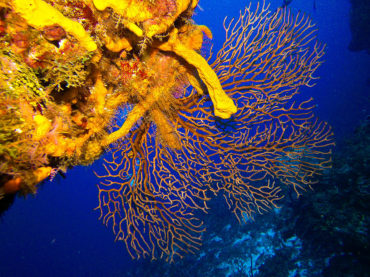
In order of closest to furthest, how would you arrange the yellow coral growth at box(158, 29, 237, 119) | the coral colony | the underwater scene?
the coral colony
the underwater scene
the yellow coral growth at box(158, 29, 237, 119)

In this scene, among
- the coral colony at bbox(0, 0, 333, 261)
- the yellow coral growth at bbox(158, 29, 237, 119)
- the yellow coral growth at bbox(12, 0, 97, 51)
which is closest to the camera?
the yellow coral growth at bbox(12, 0, 97, 51)

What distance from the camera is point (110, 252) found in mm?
32281

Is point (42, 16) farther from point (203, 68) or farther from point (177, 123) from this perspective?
point (177, 123)

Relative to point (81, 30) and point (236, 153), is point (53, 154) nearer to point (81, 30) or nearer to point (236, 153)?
point (81, 30)

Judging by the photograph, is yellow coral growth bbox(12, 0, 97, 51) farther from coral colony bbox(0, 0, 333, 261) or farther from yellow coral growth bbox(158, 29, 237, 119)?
yellow coral growth bbox(158, 29, 237, 119)

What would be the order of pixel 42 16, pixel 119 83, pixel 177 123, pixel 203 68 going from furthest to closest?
pixel 177 123
pixel 119 83
pixel 203 68
pixel 42 16

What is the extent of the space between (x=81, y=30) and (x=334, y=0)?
17176cm

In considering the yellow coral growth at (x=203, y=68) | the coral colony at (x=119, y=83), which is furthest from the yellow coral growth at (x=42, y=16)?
the yellow coral growth at (x=203, y=68)

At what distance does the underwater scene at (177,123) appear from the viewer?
1.82m

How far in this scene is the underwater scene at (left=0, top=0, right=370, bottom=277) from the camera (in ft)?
5.96

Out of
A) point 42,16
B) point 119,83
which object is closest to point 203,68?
point 119,83

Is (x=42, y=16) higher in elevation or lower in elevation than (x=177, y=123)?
higher

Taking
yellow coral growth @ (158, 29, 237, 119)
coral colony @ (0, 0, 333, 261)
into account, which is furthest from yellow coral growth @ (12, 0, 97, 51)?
yellow coral growth @ (158, 29, 237, 119)

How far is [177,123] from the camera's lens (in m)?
3.84
